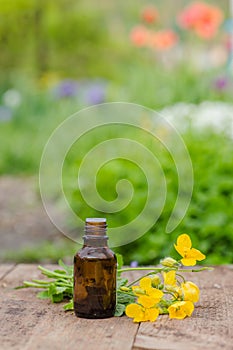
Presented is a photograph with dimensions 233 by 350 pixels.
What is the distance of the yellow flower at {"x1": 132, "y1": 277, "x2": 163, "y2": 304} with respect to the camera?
1592 mm

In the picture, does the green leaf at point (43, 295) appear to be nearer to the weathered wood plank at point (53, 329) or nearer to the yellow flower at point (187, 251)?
the weathered wood plank at point (53, 329)

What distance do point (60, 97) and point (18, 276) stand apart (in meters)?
5.99

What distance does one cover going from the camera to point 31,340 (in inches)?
57.0

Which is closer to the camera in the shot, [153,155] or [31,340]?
[31,340]

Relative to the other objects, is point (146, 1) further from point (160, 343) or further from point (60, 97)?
point (160, 343)

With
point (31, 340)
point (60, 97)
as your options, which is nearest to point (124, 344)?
point (31, 340)

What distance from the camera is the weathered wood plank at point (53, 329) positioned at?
1423 mm

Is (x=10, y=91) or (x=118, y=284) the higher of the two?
(x=10, y=91)

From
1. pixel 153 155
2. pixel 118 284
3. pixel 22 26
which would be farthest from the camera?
pixel 22 26

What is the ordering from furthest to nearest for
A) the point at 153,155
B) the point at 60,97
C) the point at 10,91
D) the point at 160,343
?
the point at 10,91
the point at 60,97
the point at 153,155
the point at 160,343

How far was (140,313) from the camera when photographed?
1.58 m

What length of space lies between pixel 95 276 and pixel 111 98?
549 cm

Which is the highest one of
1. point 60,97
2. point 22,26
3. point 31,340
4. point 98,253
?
point 22,26

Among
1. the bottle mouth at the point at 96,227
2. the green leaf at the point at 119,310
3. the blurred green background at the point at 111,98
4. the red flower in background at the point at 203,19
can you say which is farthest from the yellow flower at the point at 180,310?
Answer: the red flower in background at the point at 203,19
